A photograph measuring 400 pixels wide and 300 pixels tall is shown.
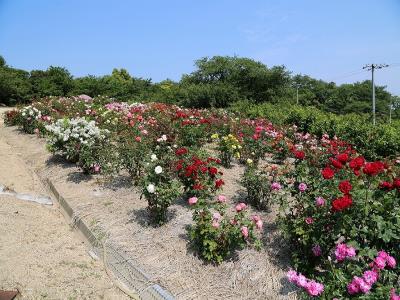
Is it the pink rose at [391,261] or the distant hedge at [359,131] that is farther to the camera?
the distant hedge at [359,131]

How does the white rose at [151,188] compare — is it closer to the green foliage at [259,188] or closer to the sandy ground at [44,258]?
the sandy ground at [44,258]

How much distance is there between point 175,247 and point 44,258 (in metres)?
1.51

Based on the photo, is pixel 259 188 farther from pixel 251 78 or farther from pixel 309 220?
pixel 251 78

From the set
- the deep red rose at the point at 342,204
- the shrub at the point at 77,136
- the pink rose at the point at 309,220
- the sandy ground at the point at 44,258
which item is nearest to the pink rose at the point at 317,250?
the pink rose at the point at 309,220

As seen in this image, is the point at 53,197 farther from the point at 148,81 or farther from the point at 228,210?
the point at 148,81

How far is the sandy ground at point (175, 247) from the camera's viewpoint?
343cm

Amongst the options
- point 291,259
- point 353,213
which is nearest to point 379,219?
point 353,213

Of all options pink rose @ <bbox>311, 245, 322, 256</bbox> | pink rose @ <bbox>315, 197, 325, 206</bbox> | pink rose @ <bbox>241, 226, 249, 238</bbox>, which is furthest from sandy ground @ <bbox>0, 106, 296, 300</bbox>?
pink rose @ <bbox>315, 197, 325, 206</bbox>

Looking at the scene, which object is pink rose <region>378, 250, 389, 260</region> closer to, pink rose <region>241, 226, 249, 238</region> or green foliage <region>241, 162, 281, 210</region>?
pink rose <region>241, 226, 249, 238</region>

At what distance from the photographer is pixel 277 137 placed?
762 cm

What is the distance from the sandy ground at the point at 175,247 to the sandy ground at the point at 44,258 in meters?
0.33

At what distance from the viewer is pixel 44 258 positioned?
13.7 ft

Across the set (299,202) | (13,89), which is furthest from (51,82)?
(299,202)

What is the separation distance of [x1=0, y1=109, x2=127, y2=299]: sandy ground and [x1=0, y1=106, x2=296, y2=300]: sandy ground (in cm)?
33
